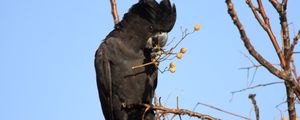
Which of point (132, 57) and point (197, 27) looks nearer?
point (197, 27)

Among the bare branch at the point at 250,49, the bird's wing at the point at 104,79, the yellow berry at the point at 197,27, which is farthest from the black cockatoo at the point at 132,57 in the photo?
the bare branch at the point at 250,49

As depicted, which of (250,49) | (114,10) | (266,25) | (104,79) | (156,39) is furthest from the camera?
(104,79)

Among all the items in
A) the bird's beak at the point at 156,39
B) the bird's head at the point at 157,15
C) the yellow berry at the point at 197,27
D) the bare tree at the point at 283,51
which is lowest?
the bare tree at the point at 283,51

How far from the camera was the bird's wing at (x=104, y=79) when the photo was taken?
563 cm

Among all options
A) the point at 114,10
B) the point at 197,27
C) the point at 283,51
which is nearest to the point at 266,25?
the point at 283,51

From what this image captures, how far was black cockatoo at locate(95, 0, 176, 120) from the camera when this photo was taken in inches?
220

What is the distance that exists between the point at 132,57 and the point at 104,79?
486mm

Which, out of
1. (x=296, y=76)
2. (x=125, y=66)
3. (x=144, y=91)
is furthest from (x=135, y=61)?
(x=296, y=76)

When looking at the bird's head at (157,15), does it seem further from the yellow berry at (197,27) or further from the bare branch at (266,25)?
the bare branch at (266,25)

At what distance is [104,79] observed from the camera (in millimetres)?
5727

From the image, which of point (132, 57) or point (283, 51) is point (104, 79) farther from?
point (283, 51)

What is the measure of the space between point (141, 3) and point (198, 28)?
7.08 feet

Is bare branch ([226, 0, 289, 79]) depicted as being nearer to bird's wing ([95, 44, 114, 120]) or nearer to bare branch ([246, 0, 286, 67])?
bare branch ([246, 0, 286, 67])

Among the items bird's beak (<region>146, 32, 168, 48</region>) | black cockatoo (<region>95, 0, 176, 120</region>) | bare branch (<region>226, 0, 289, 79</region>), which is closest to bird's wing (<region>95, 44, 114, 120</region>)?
black cockatoo (<region>95, 0, 176, 120</region>)
